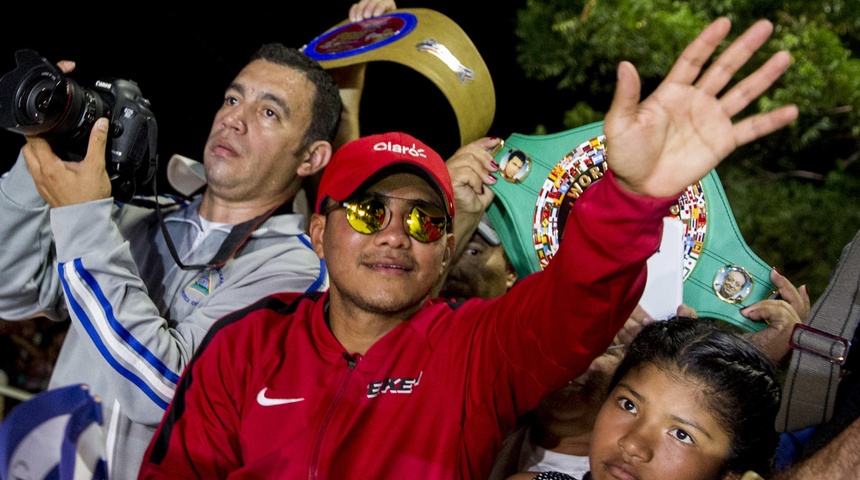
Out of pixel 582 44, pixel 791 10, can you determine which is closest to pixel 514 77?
pixel 582 44

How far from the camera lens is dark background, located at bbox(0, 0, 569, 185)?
3682 mm

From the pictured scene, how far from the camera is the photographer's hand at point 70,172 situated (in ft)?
6.59

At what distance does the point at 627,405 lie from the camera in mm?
1619

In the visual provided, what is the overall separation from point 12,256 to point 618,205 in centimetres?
171

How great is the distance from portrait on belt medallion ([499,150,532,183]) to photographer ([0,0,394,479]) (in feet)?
2.01

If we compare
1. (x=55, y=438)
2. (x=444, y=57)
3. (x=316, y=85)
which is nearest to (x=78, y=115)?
(x=316, y=85)

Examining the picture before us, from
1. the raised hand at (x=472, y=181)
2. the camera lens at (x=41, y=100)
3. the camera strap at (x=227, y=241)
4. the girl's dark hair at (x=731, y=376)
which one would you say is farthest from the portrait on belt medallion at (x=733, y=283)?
the camera lens at (x=41, y=100)

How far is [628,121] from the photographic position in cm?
125

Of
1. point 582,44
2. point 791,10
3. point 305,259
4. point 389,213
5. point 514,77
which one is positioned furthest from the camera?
point 514,77

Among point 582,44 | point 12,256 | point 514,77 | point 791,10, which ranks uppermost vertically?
point 791,10

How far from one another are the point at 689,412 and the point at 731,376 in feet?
0.44

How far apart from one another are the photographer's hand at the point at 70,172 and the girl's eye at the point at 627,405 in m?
1.40

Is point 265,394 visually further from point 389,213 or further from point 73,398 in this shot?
point 73,398

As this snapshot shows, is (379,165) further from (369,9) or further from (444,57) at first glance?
(369,9)
